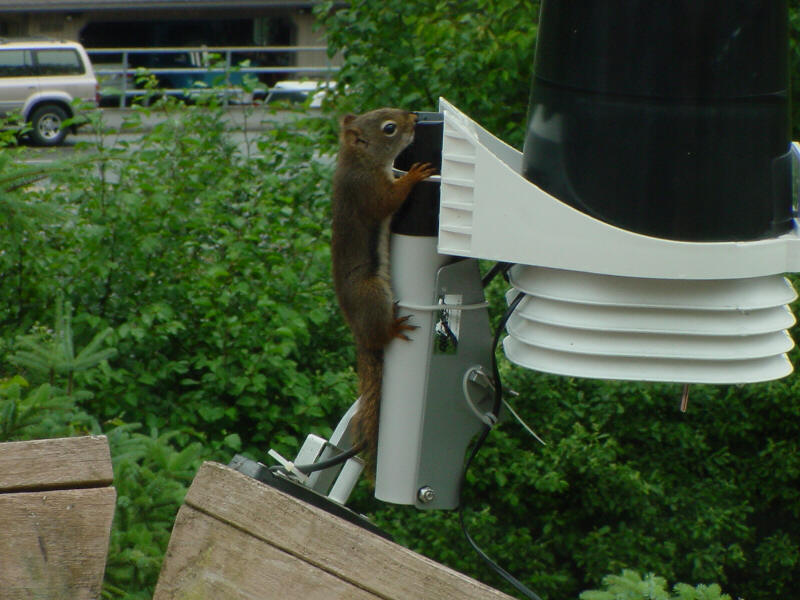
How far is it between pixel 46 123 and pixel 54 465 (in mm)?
18951

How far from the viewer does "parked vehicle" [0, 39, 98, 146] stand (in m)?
19.5

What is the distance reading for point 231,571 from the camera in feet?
4.52

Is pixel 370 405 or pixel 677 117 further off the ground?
pixel 677 117

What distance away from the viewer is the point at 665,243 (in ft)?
4.28

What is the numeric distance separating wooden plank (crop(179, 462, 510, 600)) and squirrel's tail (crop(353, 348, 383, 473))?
0.53 metres

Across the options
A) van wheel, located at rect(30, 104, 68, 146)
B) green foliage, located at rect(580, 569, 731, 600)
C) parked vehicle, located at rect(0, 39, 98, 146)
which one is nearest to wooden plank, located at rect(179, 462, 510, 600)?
green foliage, located at rect(580, 569, 731, 600)

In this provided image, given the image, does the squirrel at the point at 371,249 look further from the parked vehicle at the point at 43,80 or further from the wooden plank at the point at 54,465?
the parked vehicle at the point at 43,80

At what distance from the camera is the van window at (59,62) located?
20.3 meters

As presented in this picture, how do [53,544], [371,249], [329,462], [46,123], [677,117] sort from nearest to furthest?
[677,117], [53,544], [329,462], [371,249], [46,123]

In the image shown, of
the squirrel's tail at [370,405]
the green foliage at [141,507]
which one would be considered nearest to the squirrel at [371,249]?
the squirrel's tail at [370,405]

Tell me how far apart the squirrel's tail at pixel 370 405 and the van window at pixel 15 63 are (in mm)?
19794

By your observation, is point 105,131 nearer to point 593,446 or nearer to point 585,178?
point 593,446

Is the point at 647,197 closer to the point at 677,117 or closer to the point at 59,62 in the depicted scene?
the point at 677,117

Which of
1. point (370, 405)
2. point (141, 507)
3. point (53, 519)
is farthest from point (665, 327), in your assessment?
point (141, 507)
